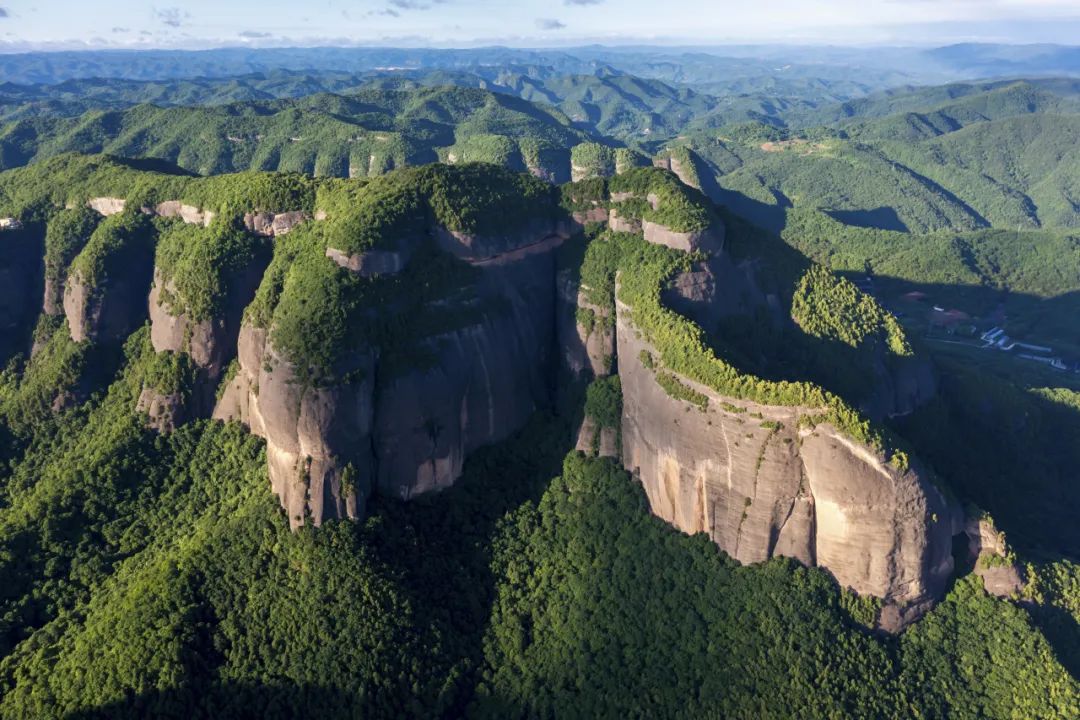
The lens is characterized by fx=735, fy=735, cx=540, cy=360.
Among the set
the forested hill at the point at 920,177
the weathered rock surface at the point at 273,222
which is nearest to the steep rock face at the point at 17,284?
the weathered rock surface at the point at 273,222

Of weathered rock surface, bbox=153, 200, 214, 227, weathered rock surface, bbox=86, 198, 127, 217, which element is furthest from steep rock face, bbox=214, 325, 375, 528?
weathered rock surface, bbox=86, 198, 127, 217

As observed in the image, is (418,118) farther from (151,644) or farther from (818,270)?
(151,644)

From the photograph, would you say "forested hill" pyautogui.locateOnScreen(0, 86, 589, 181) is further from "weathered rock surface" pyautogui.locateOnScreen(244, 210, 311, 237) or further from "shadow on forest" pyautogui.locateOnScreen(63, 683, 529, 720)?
"shadow on forest" pyautogui.locateOnScreen(63, 683, 529, 720)

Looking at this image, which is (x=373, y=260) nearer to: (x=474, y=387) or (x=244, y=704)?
(x=474, y=387)

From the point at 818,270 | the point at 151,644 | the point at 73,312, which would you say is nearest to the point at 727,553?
the point at 818,270

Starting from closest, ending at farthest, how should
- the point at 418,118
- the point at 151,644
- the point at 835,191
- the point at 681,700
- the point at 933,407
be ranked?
1. the point at 151,644
2. the point at 681,700
3. the point at 933,407
4. the point at 835,191
5. the point at 418,118

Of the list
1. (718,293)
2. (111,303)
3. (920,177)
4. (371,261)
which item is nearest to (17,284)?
(111,303)

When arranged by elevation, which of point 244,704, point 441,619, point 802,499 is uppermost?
point 802,499

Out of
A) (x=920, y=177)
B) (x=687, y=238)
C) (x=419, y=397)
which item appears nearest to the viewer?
(x=419, y=397)
